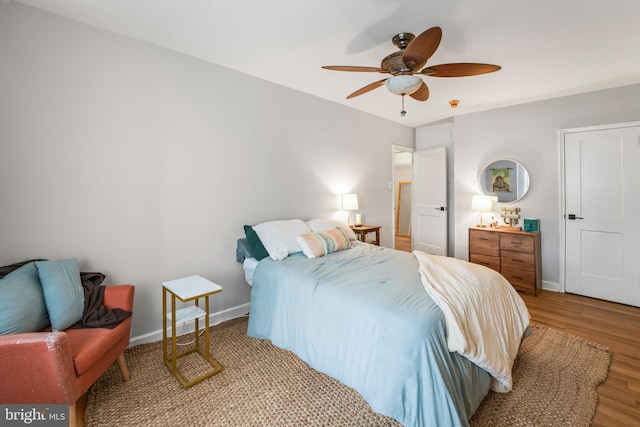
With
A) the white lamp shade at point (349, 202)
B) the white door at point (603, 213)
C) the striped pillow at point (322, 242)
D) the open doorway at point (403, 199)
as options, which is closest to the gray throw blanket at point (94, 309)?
the striped pillow at point (322, 242)

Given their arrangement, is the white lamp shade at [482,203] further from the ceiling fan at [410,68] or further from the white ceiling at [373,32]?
the ceiling fan at [410,68]

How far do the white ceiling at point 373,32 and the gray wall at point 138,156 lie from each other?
24cm

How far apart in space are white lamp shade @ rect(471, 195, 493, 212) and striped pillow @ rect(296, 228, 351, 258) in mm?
2336

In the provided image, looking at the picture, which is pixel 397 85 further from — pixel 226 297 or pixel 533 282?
pixel 533 282

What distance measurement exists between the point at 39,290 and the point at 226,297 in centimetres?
151

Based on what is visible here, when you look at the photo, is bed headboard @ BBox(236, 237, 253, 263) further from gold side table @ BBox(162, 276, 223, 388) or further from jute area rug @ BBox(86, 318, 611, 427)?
jute area rug @ BBox(86, 318, 611, 427)

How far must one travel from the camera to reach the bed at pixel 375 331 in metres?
1.42

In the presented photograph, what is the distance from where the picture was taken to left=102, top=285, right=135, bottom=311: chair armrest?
199 centimetres

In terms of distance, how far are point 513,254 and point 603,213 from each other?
3.49 ft

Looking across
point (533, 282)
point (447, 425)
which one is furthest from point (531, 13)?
point (533, 282)

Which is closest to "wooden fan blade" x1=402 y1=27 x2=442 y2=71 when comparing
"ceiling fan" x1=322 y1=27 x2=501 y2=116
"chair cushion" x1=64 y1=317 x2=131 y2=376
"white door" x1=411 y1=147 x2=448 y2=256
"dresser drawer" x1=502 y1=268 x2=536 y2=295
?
"ceiling fan" x1=322 y1=27 x2=501 y2=116

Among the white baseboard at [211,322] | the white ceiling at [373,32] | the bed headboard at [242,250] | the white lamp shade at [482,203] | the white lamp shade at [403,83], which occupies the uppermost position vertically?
the white ceiling at [373,32]

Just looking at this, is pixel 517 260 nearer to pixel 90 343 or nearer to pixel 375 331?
pixel 375 331

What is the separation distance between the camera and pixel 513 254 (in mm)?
3799
